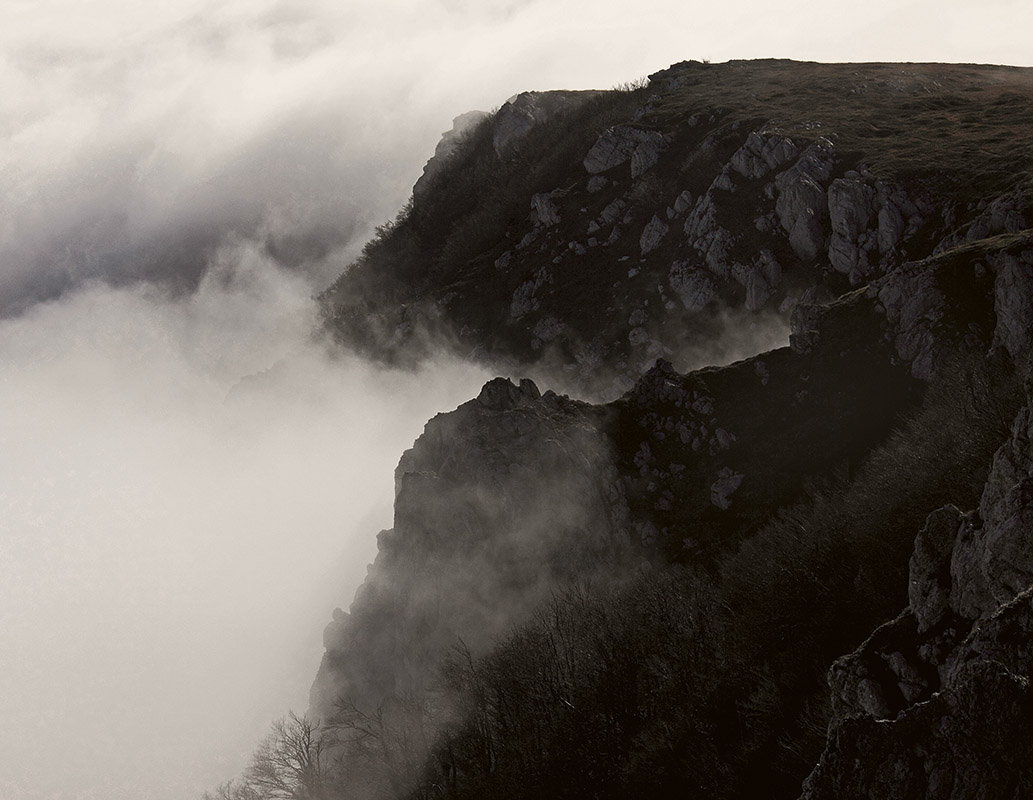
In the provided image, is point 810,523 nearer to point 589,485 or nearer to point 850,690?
point 589,485

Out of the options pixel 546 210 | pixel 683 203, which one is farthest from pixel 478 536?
pixel 546 210

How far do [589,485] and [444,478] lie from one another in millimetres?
13820

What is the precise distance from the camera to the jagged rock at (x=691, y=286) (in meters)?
100

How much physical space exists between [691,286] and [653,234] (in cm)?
1339

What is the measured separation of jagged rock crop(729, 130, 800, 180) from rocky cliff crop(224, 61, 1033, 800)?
38cm

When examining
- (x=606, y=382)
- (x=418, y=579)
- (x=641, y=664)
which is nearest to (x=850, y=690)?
(x=641, y=664)

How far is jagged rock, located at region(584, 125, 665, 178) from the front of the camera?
12219cm

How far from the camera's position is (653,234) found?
11162 centimetres

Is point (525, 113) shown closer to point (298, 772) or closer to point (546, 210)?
point (546, 210)

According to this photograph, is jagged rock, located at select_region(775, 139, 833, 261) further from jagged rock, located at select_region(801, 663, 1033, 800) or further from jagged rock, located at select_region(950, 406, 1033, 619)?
jagged rock, located at select_region(801, 663, 1033, 800)

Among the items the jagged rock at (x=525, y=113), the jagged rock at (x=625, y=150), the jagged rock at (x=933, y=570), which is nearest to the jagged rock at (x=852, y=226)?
the jagged rock at (x=625, y=150)

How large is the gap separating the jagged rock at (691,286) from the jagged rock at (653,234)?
7.46 metres

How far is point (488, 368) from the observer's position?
11875cm

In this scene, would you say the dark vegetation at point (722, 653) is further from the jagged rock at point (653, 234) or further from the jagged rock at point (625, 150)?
the jagged rock at point (625, 150)
